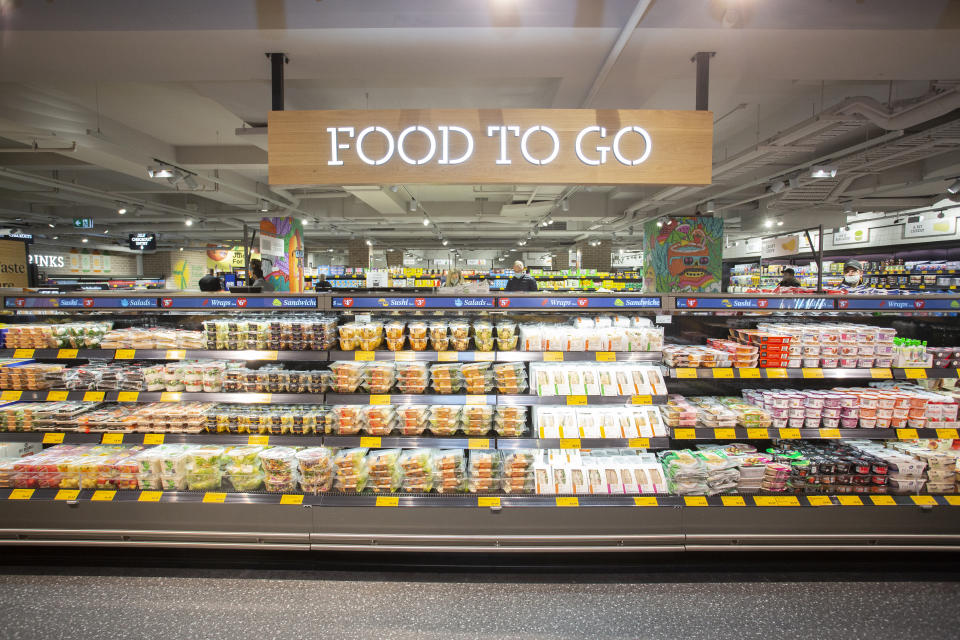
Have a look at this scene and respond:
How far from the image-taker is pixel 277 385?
10.4 feet

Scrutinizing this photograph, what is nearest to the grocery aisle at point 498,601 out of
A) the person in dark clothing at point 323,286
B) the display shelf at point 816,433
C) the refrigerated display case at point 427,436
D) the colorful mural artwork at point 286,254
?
the refrigerated display case at point 427,436

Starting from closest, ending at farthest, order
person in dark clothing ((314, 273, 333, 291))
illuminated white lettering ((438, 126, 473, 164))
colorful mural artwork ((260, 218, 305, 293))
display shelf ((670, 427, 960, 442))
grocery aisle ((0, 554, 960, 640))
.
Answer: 1. grocery aisle ((0, 554, 960, 640))
2. illuminated white lettering ((438, 126, 473, 164))
3. display shelf ((670, 427, 960, 442))
4. person in dark clothing ((314, 273, 333, 291))
5. colorful mural artwork ((260, 218, 305, 293))

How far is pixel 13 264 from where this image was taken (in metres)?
4.30

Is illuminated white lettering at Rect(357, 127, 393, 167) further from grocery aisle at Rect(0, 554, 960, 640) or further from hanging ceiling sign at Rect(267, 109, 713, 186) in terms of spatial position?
grocery aisle at Rect(0, 554, 960, 640)

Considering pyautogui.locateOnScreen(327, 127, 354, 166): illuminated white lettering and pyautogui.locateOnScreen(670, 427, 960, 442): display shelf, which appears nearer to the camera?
pyautogui.locateOnScreen(327, 127, 354, 166): illuminated white lettering

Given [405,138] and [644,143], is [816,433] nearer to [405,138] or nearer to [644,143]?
[644,143]

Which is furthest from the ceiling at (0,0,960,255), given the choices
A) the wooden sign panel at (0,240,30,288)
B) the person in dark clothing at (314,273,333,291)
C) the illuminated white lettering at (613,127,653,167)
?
the person in dark clothing at (314,273,333,291)

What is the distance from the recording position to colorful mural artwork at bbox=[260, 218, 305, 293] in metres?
10.8

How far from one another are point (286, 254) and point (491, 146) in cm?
969

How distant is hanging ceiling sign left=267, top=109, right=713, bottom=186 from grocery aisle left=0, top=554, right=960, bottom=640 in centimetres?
254

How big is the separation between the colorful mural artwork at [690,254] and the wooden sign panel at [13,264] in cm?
1022

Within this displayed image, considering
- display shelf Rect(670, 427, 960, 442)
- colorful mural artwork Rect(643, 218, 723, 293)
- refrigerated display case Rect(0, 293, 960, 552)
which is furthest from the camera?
colorful mural artwork Rect(643, 218, 723, 293)

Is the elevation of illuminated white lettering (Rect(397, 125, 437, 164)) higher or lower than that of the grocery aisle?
higher

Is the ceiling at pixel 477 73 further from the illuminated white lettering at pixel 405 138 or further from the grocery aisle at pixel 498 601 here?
the grocery aisle at pixel 498 601
